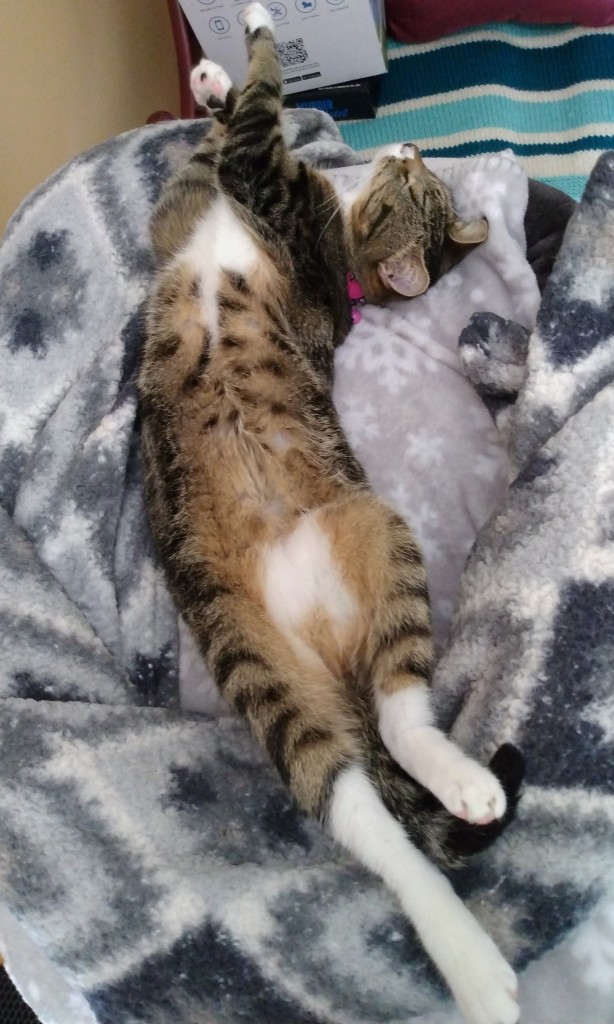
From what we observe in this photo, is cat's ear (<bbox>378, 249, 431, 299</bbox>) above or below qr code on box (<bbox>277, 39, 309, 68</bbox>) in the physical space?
below

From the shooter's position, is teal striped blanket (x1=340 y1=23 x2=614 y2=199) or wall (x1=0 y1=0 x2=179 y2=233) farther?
teal striped blanket (x1=340 y1=23 x2=614 y2=199)

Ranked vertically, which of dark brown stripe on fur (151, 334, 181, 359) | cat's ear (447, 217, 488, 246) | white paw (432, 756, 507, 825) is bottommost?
white paw (432, 756, 507, 825)

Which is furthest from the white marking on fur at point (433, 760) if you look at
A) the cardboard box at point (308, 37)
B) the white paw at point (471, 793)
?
the cardboard box at point (308, 37)

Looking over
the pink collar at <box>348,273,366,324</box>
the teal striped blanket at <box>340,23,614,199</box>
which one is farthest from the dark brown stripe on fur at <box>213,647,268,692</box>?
the teal striped blanket at <box>340,23,614,199</box>

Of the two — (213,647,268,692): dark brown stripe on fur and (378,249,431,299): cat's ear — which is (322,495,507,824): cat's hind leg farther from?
(378,249,431,299): cat's ear

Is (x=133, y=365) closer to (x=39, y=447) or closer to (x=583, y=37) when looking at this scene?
(x=39, y=447)


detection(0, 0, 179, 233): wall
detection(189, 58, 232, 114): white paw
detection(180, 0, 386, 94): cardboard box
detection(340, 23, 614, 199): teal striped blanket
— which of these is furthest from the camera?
detection(340, 23, 614, 199): teal striped blanket

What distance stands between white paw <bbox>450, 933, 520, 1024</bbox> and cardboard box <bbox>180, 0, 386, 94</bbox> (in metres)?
1.69

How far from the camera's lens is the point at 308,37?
1.77 m

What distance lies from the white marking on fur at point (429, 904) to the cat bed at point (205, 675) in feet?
0.14

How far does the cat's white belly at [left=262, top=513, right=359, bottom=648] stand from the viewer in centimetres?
113

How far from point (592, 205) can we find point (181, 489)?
709 millimetres

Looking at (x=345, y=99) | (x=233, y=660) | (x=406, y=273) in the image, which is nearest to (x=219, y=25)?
(x=345, y=99)

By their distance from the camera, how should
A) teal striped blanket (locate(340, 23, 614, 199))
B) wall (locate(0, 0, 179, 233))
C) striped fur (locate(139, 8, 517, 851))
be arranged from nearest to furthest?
striped fur (locate(139, 8, 517, 851)) → wall (locate(0, 0, 179, 233)) → teal striped blanket (locate(340, 23, 614, 199))
